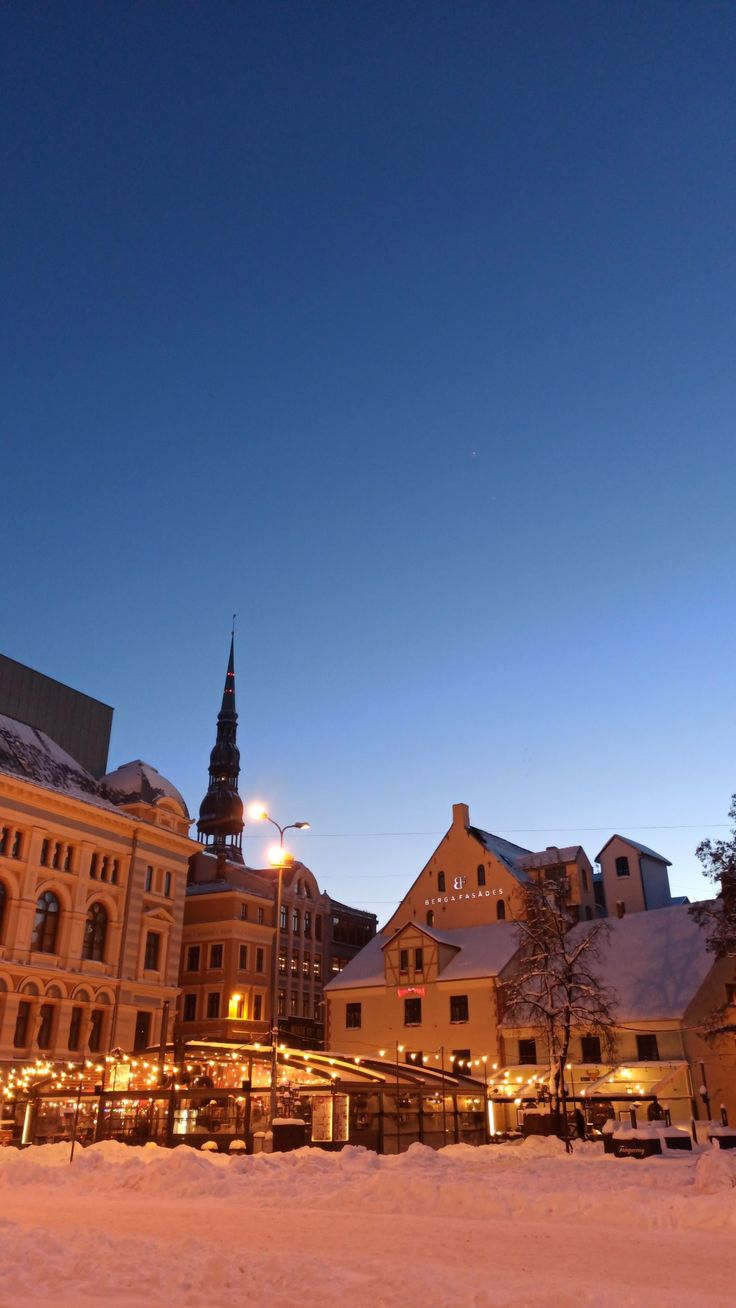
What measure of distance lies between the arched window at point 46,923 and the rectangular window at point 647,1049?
102 ft

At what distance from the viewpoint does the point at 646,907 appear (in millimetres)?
66250

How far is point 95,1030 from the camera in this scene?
55281 millimetres

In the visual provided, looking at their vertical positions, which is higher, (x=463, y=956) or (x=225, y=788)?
(x=225, y=788)

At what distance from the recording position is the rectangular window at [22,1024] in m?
50.5

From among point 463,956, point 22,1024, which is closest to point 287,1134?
point 22,1024

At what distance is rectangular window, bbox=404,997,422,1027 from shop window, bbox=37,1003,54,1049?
65.7ft

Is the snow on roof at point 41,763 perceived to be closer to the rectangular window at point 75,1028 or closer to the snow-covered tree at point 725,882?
the rectangular window at point 75,1028

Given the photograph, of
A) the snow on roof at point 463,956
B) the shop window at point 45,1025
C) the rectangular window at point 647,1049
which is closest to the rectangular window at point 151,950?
the shop window at point 45,1025

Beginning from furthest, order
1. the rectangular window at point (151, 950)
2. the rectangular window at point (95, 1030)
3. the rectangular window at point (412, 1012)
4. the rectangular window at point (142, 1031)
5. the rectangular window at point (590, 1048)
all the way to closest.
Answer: the rectangular window at point (151, 950)
the rectangular window at point (412, 1012)
the rectangular window at point (142, 1031)
the rectangular window at point (95, 1030)
the rectangular window at point (590, 1048)

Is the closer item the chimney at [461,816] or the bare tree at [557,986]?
the bare tree at [557,986]

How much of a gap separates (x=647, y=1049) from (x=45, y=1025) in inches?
1215

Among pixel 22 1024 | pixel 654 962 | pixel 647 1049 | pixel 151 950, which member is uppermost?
pixel 151 950

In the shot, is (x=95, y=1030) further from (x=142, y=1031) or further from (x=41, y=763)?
(x=41, y=763)

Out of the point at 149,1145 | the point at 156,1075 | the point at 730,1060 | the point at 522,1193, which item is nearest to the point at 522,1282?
the point at 522,1193
